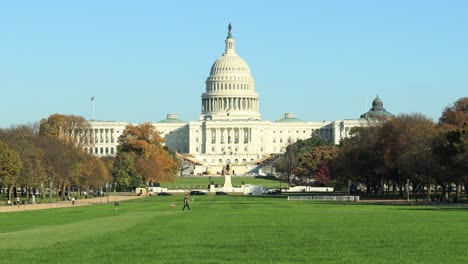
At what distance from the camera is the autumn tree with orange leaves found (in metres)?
145

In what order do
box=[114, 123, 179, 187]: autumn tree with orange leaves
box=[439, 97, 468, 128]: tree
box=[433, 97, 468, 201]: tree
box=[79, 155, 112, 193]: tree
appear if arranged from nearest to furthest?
box=[433, 97, 468, 201]: tree < box=[439, 97, 468, 128]: tree < box=[79, 155, 112, 193]: tree < box=[114, 123, 179, 187]: autumn tree with orange leaves

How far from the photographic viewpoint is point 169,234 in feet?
120

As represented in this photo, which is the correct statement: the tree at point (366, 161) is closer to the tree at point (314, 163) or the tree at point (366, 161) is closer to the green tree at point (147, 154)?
the green tree at point (147, 154)

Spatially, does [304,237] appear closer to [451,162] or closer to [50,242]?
[50,242]

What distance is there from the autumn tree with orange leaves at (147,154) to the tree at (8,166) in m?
45.6

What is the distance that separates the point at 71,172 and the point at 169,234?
74.9 metres

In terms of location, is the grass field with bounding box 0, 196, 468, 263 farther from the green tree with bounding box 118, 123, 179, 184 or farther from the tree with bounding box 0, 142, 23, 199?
the green tree with bounding box 118, 123, 179, 184

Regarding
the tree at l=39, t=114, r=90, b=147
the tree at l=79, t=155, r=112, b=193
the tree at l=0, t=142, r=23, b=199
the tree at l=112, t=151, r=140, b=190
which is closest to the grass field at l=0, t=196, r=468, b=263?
the tree at l=0, t=142, r=23, b=199

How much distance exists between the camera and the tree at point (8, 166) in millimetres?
89812

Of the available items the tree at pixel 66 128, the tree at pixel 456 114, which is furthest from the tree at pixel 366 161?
the tree at pixel 66 128

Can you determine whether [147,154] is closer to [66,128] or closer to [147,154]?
[147,154]

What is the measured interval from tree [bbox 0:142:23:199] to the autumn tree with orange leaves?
45.6 m

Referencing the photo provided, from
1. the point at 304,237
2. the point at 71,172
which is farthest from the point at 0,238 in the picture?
the point at 71,172

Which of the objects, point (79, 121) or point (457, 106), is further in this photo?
point (79, 121)
